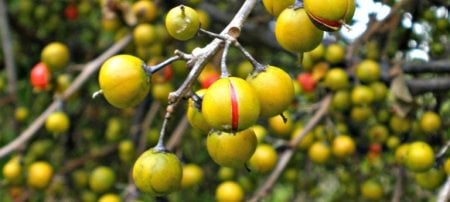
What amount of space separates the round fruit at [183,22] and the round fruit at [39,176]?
4.18 ft

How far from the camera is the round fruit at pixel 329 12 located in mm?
924

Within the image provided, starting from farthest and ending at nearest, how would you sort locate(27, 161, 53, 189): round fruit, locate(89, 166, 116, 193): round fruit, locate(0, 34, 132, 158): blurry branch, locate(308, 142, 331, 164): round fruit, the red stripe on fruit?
locate(89, 166, 116, 193): round fruit
locate(27, 161, 53, 189): round fruit
locate(308, 142, 331, 164): round fruit
locate(0, 34, 132, 158): blurry branch
the red stripe on fruit

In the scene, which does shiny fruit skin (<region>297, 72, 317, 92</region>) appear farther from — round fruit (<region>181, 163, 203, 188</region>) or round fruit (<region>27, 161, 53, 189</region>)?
round fruit (<region>27, 161, 53, 189</region>)

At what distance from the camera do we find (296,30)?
0.98 m

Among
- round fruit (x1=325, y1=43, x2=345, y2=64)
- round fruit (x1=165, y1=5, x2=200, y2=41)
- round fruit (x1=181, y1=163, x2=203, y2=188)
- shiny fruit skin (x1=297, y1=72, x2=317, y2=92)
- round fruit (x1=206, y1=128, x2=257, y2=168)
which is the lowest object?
round fruit (x1=181, y1=163, x2=203, y2=188)

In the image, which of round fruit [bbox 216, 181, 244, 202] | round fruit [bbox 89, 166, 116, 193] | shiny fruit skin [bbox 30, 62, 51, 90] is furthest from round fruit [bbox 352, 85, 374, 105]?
shiny fruit skin [bbox 30, 62, 51, 90]

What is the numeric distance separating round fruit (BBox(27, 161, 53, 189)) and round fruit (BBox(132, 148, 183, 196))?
120cm

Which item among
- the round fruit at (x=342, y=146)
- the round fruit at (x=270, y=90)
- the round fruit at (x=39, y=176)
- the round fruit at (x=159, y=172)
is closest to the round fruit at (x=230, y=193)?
the round fruit at (x=342, y=146)

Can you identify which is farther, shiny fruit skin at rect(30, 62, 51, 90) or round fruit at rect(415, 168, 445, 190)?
shiny fruit skin at rect(30, 62, 51, 90)

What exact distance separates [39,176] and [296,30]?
4.62ft

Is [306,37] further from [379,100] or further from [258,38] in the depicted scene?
[258,38]

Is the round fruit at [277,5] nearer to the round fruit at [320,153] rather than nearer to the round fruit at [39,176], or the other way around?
the round fruit at [320,153]

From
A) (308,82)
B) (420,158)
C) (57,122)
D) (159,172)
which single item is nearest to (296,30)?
(159,172)

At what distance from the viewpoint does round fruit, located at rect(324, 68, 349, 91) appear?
6.60 feet
